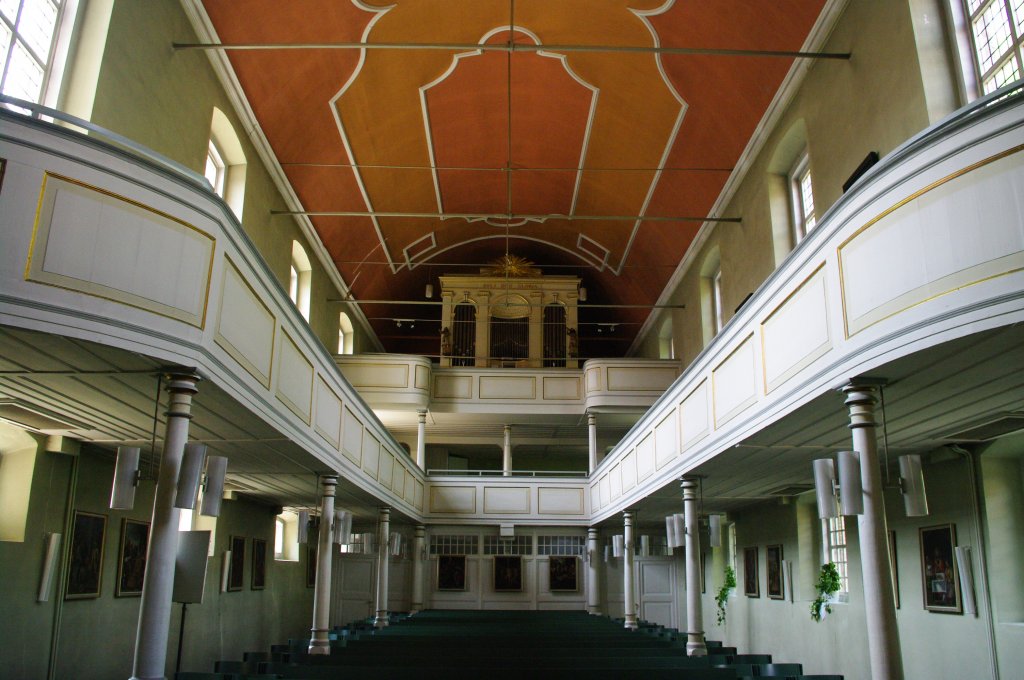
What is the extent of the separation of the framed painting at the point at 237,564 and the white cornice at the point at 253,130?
7.93m

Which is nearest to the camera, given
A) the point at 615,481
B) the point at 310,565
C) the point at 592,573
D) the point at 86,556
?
the point at 86,556

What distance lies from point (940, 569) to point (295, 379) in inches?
388

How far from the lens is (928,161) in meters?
6.25

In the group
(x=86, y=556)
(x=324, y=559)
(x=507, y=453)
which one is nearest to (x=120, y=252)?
(x=86, y=556)

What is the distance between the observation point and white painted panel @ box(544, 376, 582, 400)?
2714 centimetres

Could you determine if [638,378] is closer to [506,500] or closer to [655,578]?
[506,500]

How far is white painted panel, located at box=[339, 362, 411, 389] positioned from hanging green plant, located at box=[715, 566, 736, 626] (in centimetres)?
1112

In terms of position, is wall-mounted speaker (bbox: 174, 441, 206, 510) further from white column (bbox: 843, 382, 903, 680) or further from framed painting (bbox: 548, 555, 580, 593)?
framed painting (bbox: 548, 555, 580, 593)

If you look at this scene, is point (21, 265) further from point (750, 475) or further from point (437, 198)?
point (437, 198)

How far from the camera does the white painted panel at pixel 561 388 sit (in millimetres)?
27141

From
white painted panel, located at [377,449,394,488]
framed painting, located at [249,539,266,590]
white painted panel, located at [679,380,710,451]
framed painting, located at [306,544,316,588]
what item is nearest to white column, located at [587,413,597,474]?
white painted panel, located at [377,449,394,488]

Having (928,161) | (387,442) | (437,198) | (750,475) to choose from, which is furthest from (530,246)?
(928,161)

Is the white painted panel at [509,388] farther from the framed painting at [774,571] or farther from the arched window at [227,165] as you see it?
the arched window at [227,165]

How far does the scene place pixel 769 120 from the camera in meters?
16.5
